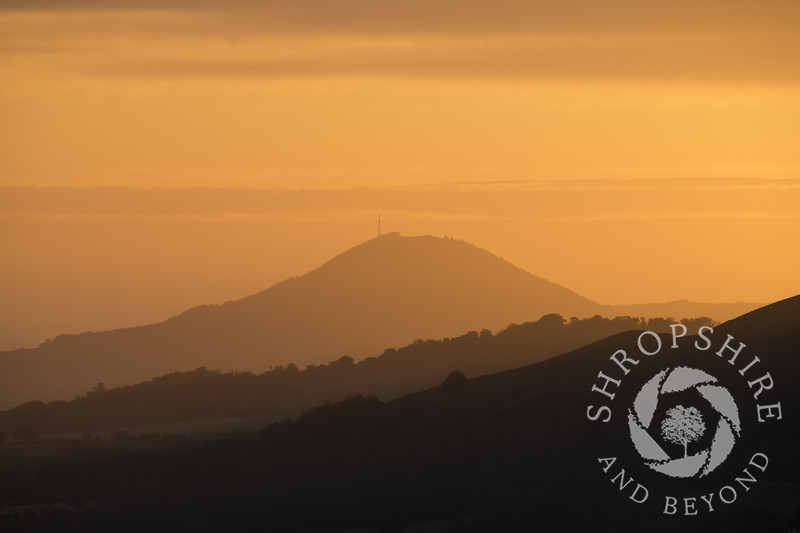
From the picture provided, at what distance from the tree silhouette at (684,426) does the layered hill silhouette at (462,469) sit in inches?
119

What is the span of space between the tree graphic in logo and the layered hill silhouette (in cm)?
111

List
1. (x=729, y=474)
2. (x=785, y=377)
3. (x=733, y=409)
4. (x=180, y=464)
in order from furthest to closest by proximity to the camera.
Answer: (x=180, y=464)
(x=785, y=377)
(x=733, y=409)
(x=729, y=474)

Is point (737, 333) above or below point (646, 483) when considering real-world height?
above

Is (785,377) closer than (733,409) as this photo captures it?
No

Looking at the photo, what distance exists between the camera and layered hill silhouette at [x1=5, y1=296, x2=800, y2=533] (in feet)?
354

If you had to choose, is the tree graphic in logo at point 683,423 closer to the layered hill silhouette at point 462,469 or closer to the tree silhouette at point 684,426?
the tree silhouette at point 684,426

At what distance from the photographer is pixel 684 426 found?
10569cm

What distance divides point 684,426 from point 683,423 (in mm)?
818

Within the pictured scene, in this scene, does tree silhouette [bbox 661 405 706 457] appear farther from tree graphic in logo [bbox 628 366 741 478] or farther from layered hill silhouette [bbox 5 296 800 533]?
layered hill silhouette [bbox 5 296 800 533]

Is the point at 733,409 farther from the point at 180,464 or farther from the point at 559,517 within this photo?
the point at 180,464

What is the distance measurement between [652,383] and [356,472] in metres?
34.6

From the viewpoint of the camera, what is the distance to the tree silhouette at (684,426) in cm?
10438

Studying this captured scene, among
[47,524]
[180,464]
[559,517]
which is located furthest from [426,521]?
[180,464]

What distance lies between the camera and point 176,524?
13725 cm
